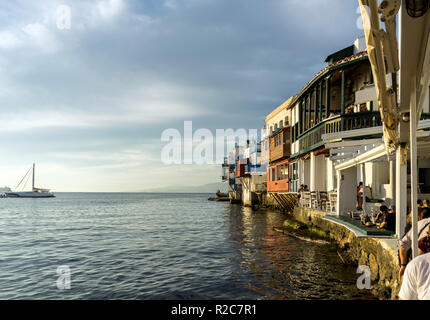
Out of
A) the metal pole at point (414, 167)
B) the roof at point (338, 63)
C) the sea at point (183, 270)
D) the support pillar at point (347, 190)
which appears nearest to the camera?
the metal pole at point (414, 167)

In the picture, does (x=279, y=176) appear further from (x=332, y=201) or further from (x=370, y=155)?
(x=370, y=155)

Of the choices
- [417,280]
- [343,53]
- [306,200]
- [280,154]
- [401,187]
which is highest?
[343,53]

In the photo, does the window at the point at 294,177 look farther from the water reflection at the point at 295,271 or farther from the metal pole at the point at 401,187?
the metal pole at the point at 401,187

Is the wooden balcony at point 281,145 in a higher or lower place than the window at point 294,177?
higher

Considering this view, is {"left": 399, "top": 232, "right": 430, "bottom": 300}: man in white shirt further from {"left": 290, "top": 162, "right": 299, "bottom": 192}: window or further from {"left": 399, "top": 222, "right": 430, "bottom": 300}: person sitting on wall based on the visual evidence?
{"left": 290, "top": 162, "right": 299, "bottom": 192}: window

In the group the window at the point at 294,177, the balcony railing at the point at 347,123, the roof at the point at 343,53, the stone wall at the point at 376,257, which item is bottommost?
the stone wall at the point at 376,257

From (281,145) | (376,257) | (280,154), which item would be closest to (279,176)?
(280,154)

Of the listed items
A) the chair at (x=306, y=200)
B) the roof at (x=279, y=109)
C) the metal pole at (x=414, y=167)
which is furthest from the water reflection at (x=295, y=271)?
the roof at (x=279, y=109)

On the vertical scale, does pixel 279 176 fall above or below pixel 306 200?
above

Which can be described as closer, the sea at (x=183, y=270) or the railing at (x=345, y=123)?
the sea at (x=183, y=270)

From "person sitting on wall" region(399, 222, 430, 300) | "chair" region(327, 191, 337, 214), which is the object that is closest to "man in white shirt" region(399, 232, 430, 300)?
"person sitting on wall" region(399, 222, 430, 300)

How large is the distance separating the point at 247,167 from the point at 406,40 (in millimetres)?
48662
